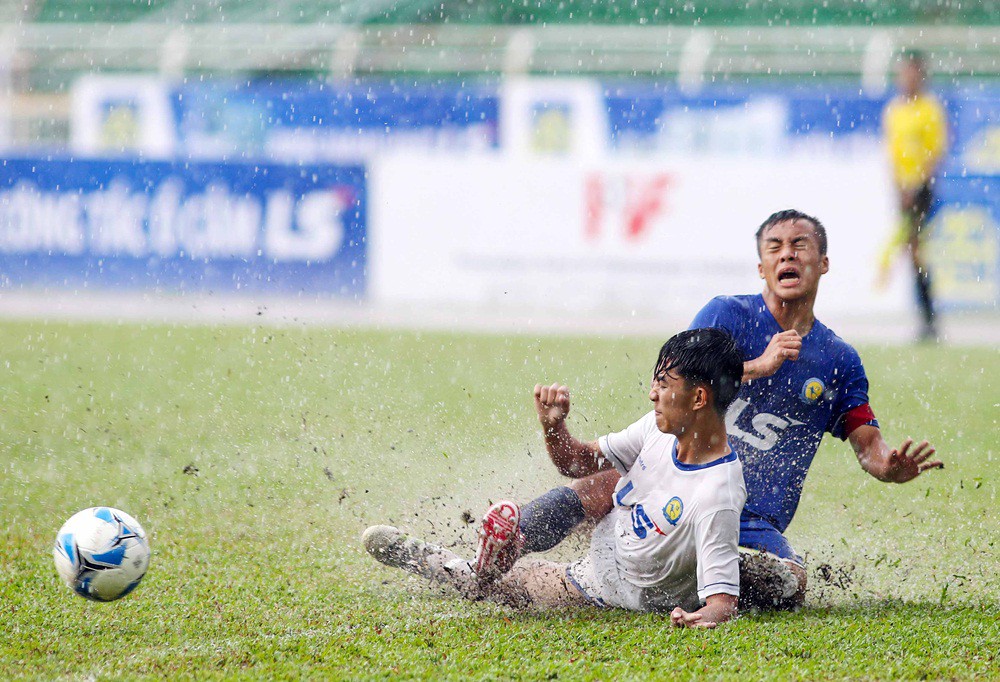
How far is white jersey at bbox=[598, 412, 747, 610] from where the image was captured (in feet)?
11.9

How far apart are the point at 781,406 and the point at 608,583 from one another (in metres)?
0.83

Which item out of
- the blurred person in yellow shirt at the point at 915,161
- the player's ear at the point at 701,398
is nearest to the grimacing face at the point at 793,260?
the player's ear at the point at 701,398

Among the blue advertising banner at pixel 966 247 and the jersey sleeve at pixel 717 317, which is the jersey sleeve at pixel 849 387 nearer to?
the jersey sleeve at pixel 717 317

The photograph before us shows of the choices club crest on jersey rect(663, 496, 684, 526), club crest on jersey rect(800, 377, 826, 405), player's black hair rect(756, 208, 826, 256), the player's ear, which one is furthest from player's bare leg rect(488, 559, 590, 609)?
→ player's black hair rect(756, 208, 826, 256)

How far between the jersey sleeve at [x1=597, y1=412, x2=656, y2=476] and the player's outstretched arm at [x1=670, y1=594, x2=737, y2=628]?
1.90ft

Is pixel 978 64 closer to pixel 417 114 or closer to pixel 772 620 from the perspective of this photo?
pixel 417 114

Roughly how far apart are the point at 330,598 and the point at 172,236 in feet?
32.2

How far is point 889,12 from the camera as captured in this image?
18578 mm

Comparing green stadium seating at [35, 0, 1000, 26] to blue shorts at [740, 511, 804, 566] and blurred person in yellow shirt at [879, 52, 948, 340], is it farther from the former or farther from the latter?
blue shorts at [740, 511, 804, 566]

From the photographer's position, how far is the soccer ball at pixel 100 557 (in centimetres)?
377

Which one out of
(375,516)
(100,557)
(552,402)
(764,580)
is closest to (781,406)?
(764,580)

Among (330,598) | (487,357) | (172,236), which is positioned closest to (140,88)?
(172,236)

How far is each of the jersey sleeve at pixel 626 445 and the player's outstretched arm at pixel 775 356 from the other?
351 millimetres

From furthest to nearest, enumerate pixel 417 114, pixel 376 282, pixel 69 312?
pixel 417 114 < pixel 376 282 < pixel 69 312
